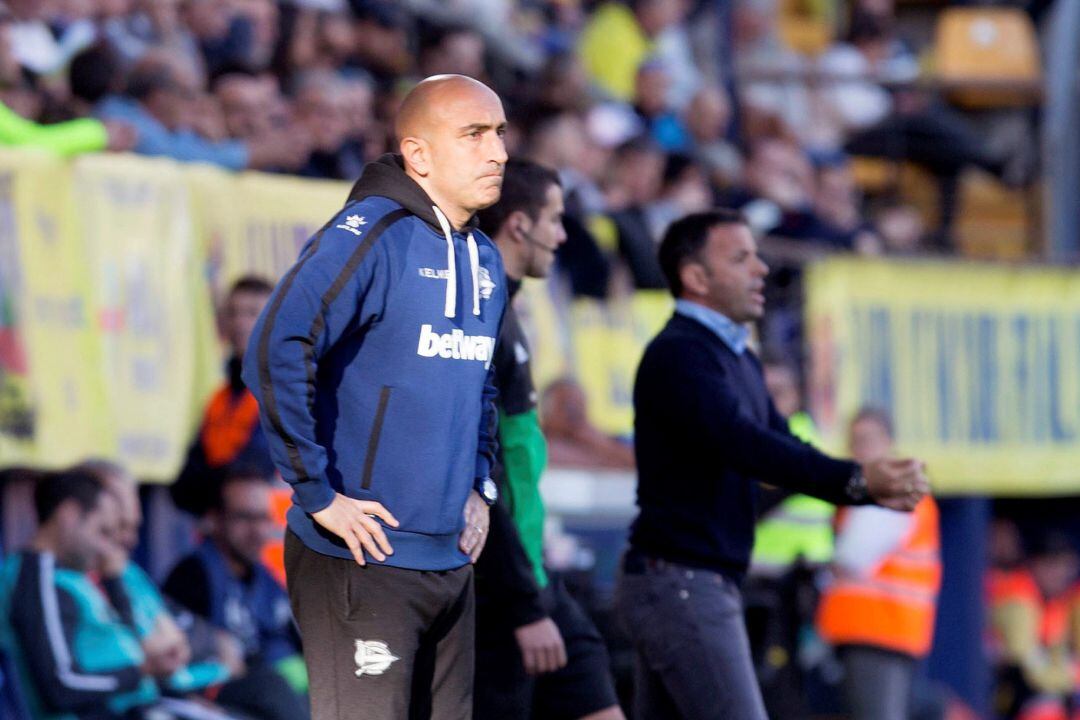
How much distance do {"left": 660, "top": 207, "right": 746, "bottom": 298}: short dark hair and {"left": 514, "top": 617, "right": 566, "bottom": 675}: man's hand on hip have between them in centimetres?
137

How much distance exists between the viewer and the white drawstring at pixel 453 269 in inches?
192

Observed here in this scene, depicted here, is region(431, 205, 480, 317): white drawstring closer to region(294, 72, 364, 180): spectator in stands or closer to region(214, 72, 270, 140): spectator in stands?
region(214, 72, 270, 140): spectator in stands

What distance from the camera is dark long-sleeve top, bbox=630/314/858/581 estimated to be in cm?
620

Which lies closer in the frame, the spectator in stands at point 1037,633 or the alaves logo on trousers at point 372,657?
the alaves logo on trousers at point 372,657

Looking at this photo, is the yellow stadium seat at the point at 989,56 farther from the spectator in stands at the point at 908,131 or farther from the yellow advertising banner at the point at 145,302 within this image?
the yellow advertising banner at the point at 145,302

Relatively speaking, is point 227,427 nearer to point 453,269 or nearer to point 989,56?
point 453,269

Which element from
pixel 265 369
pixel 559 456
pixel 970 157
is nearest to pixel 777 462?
pixel 265 369

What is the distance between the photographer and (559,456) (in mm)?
10930

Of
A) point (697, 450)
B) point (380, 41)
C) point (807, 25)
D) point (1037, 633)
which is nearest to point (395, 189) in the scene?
point (697, 450)

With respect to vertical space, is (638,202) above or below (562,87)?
below

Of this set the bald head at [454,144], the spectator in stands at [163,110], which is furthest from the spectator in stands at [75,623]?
the bald head at [454,144]

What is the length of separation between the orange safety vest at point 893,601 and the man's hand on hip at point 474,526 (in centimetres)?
507

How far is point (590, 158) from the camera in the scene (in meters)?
12.9

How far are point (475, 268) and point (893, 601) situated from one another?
211 inches
